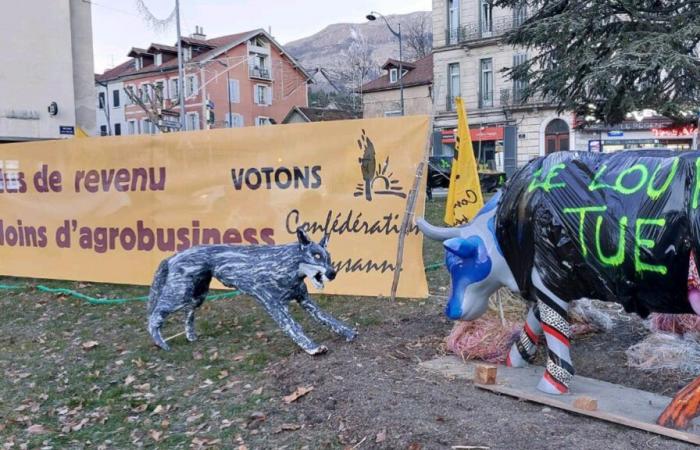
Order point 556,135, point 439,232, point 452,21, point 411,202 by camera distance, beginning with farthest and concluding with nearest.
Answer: point 452,21 < point 556,135 < point 411,202 < point 439,232

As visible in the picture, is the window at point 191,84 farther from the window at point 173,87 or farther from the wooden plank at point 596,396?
the wooden plank at point 596,396

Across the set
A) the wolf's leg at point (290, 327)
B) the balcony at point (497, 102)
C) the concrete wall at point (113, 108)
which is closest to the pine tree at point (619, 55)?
the wolf's leg at point (290, 327)

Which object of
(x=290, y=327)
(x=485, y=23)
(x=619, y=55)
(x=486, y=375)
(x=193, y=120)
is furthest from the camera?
(x=193, y=120)

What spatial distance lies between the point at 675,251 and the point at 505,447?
1.49 metres

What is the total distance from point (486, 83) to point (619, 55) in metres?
25.1

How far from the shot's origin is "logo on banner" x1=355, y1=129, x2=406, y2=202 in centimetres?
736

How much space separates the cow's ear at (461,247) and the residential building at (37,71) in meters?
23.9

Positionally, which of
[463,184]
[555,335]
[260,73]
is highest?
[260,73]

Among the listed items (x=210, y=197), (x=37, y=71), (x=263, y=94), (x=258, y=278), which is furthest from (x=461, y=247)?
(x=263, y=94)

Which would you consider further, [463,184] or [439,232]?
[463,184]

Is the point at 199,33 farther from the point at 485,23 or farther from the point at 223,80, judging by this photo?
the point at 485,23

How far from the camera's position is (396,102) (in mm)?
44906

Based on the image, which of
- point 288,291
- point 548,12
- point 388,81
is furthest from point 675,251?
point 388,81

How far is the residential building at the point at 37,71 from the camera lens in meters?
24.2
